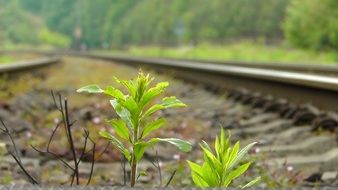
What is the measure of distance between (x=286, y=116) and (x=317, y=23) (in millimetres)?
35350

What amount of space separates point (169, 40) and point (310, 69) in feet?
301

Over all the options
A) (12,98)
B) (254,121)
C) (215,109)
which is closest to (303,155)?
(254,121)

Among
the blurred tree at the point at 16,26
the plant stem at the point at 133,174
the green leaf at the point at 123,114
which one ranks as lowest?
the blurred tree at the point at 16,26

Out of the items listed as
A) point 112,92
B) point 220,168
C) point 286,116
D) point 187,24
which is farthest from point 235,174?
point 187,24

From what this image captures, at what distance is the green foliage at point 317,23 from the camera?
121ft

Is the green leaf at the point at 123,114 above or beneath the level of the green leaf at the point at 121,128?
above

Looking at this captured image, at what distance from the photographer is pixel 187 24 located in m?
102

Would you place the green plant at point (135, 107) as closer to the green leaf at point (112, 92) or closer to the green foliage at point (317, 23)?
the green leaf at point (112, 92)

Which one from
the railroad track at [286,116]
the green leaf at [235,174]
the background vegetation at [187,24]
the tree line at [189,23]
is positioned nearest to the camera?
the green leaf at [235,174]

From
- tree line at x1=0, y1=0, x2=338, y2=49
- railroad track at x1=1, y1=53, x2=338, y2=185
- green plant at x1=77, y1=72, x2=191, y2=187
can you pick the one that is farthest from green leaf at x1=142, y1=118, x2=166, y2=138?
tree line at x1=0, y1=0, x2=338, y2=49

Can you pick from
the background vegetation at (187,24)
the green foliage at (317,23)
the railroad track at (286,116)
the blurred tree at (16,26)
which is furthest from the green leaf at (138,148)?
the blurred tree at (16,26)

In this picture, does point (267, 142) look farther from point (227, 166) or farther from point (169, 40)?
point (169, 40)

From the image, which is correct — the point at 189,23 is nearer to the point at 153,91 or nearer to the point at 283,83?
the point at 283,83

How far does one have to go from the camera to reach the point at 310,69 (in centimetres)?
1424
